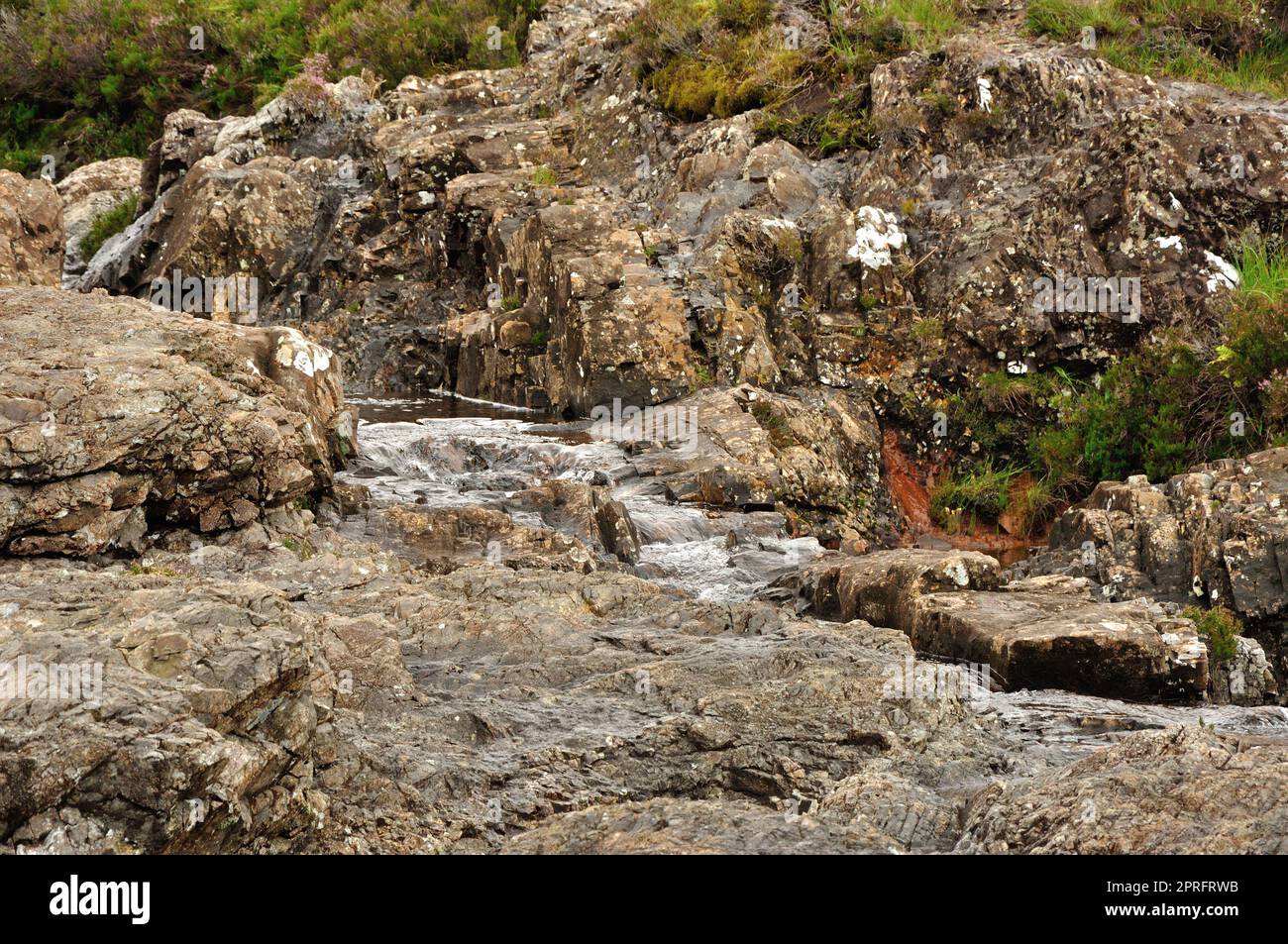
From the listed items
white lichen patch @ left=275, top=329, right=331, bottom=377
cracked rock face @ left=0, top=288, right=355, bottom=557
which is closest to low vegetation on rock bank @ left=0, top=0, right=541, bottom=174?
white lichen patch @ left=275, top=329, right=331, bottom=377

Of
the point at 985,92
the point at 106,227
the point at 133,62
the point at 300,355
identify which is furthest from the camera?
the point at 133,62

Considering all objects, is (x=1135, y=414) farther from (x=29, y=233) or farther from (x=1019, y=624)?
(x=29, y=233)

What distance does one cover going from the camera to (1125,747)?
13.8 ft

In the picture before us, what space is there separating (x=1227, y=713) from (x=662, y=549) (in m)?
4.77

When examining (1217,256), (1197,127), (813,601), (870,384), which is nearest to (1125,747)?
(813,601)

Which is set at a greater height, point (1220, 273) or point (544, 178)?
point (544, 178)

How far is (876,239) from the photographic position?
14562 mm

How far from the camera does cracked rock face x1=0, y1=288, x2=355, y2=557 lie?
7.12m

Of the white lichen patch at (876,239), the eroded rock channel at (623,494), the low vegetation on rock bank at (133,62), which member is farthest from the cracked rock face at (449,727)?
the low vegetation on rock bank at (133,62)

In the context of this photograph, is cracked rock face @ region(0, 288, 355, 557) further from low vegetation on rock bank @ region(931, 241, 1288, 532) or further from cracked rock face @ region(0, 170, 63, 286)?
low vegetation on rock bank @ region(931, 241, 1288, 532)


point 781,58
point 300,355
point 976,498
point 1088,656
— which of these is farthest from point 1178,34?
point 300,355

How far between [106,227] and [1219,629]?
20964 mm

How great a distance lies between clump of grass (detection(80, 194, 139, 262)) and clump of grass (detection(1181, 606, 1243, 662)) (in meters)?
20.2
